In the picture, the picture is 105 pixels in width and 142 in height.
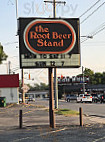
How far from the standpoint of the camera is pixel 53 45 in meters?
16.0

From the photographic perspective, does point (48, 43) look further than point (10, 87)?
No

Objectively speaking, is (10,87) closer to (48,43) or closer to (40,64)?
(40,64)

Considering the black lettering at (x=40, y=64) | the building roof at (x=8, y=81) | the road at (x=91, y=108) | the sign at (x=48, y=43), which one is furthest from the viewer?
the building roof at (x=8, y=81)

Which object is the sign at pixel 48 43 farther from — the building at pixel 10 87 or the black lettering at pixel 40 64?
the building at pixel 10 87

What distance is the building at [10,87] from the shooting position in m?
48.6

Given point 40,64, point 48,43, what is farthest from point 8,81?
point 48,43

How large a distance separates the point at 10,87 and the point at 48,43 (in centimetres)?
3421

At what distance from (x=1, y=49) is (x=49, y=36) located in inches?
766

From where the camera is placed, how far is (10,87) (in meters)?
49.1

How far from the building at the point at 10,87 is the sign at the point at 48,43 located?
32928 millimetres

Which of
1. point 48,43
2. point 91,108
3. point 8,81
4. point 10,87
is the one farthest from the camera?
point 10,87

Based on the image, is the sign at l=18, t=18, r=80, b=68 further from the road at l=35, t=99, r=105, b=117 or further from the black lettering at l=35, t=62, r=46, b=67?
the road at l=35, t=99, r=105, b=117

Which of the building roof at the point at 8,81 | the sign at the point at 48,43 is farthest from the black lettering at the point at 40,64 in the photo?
Result: the building roof at the point at 8,81

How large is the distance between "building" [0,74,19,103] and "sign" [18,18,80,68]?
32928mm
